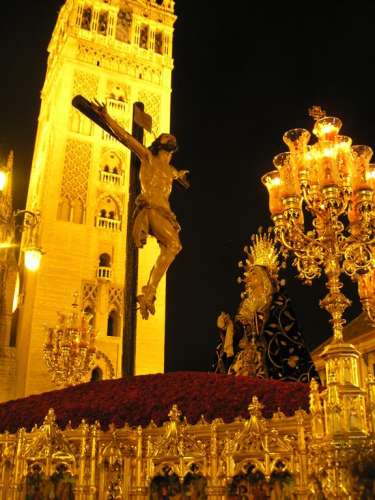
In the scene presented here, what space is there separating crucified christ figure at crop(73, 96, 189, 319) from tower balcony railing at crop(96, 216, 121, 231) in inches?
682

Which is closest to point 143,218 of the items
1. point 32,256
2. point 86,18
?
point 32,256

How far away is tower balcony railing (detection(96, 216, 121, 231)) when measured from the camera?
24.9 m

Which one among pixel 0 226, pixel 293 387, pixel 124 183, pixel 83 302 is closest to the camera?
pixel 293 387

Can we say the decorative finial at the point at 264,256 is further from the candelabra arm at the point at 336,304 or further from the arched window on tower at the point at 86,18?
the arched window on tower at the point at 86,18

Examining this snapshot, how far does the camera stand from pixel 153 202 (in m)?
7.44

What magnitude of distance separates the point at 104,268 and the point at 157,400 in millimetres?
19058

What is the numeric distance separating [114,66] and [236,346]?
20.9 meters

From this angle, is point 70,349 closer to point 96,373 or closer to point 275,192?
point 96,373

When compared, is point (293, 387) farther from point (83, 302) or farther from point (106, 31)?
point (106, 31)

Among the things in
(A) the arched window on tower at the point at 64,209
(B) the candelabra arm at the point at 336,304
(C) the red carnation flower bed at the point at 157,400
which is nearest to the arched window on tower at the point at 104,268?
(A) the arched window on tower at the point at 64,209

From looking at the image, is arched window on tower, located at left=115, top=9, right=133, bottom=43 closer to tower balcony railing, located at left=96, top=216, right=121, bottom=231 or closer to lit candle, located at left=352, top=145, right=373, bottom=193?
tower balcony railing, located at left=96, top=216, right=121, bottom=231

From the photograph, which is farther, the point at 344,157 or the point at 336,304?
the point at 344,157

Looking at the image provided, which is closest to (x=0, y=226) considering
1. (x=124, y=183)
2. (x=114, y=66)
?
(x=124, y=183)

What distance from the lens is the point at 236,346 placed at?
32.8 feet
